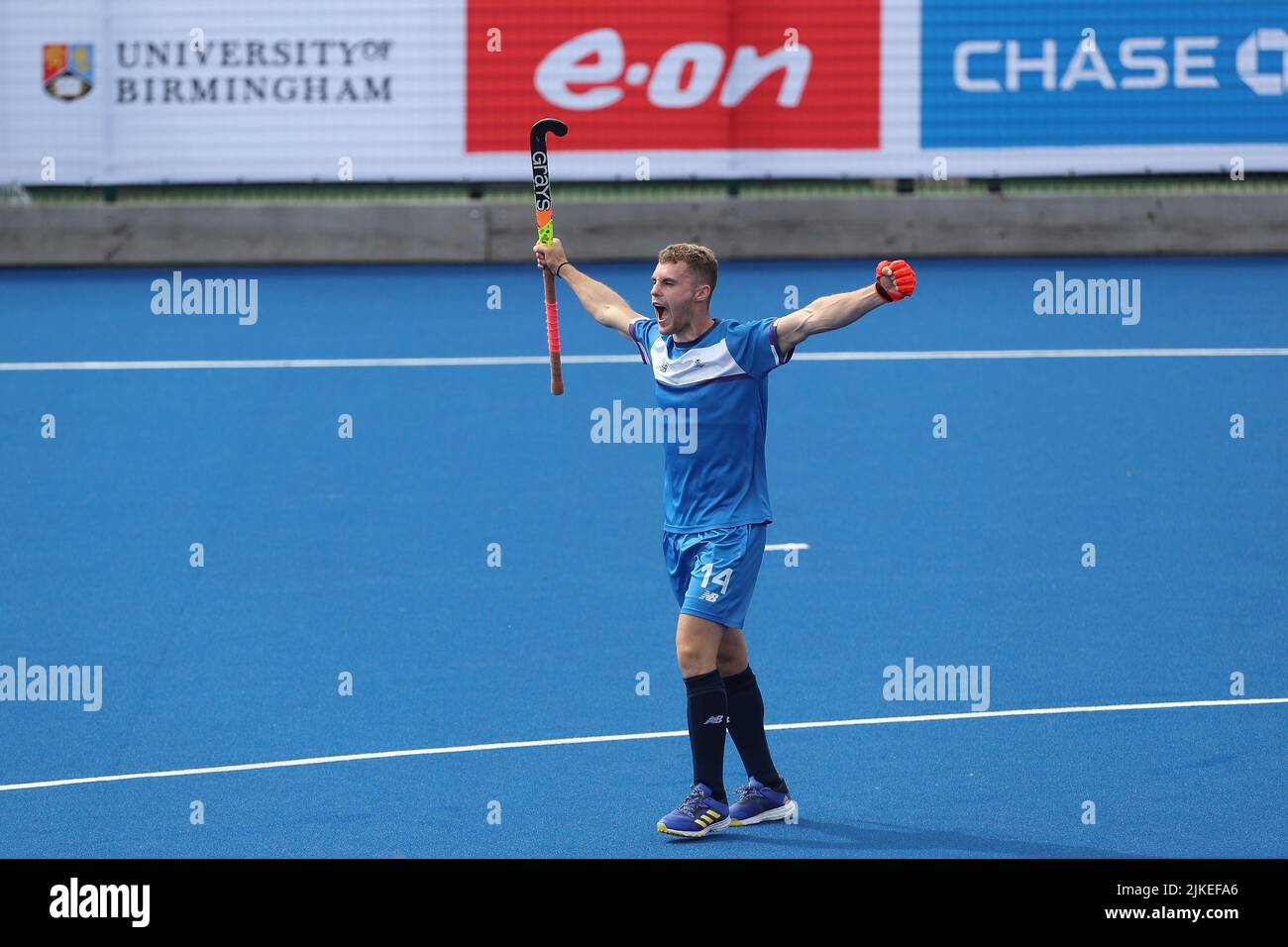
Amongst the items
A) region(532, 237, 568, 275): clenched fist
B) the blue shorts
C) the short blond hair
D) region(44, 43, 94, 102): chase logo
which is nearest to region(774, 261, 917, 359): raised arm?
the short blond hair

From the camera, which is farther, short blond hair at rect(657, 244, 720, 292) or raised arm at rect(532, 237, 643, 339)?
raised arm at rect(532, 237, 643, 339)

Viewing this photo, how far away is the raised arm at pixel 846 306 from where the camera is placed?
7234 millimetres

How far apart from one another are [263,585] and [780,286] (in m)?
7.68

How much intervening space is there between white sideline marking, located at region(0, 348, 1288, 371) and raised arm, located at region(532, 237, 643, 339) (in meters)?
7.49

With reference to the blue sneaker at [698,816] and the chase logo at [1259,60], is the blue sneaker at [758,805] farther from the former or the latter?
the chase logo at [1259,60]

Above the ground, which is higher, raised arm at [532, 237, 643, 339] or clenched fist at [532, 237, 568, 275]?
clenched fist at [532, 237, 568, 275]

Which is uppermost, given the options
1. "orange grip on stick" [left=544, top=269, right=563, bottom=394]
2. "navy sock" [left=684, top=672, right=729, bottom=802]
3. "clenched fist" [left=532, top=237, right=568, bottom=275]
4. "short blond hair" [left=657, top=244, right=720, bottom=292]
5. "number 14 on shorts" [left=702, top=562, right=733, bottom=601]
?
"clenched fist" [left=532, top=237, right=568, bottom=275]

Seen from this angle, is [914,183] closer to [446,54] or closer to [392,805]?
[446,54]

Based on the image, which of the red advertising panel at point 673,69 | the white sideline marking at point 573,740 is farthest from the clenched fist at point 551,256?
the red advertising panel at point 673,69

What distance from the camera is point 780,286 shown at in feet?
59.2

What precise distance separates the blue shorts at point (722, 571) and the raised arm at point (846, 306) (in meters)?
0.75

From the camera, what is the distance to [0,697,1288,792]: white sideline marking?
8758mm

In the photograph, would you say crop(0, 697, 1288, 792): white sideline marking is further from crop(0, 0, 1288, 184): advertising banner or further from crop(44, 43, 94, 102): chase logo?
crop(44, 43, 94, 102): chase logo

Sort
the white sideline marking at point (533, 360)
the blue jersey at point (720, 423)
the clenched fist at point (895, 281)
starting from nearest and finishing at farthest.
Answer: the clenched fist at point (895, 281)
the blue jersey at point (720, 423)
the white sideline marking at point (533, 360)
